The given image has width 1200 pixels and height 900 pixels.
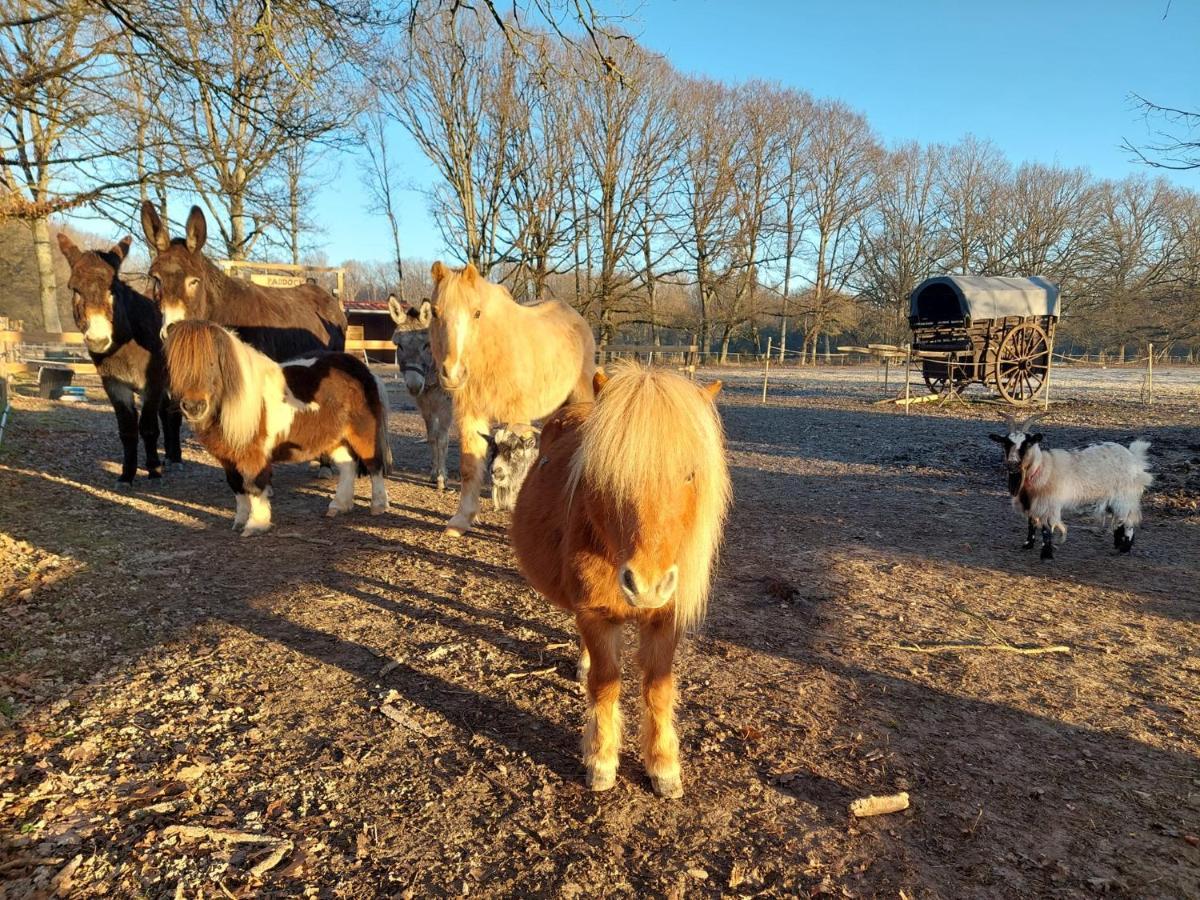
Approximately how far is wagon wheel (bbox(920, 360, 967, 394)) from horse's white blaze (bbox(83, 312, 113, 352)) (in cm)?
2129

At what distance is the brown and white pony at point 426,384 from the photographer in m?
8.48

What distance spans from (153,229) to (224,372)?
2598mm

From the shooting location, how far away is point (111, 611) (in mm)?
4426

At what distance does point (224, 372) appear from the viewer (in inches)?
235

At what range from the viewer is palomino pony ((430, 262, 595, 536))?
5887 mm

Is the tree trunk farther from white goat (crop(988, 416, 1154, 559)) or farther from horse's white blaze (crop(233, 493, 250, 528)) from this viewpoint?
white goat (crop(988, 416, 1154, 559))

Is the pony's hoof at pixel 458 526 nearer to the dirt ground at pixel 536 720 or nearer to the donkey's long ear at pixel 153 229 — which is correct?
the dirt ground at pixel 536 720

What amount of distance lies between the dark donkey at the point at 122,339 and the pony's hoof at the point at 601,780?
7.45 m

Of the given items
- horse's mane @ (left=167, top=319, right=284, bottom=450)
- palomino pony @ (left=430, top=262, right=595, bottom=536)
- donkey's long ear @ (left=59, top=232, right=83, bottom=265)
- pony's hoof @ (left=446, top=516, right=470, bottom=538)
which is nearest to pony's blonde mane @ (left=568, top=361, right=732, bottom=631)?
palomino pony @ (left=430, top=262, right=595, bottom=536)

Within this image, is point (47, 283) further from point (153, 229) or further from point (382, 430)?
point (382, 430)

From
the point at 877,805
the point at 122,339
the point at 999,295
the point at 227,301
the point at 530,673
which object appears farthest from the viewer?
the point at 999,295

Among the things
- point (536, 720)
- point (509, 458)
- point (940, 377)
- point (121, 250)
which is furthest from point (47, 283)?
point (940, 377)

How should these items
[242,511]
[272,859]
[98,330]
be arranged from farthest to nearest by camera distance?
1. [98,330]
2. [242,511]
3. [272,859]

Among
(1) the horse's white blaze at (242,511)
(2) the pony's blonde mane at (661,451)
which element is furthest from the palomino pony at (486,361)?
(2) the pony's blonde mane at (661,451)
